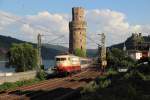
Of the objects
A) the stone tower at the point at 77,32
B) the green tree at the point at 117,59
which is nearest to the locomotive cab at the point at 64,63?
the green tree at the point at 117,59

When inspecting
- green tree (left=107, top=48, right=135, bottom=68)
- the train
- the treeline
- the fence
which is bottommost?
the treeline

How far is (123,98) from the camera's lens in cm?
2219

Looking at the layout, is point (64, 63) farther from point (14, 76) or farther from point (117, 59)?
point (117, 59)

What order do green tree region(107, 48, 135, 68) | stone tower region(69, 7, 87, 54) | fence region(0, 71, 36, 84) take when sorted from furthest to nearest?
1. stone tower region(69, 7, 87, 54)
2. green tree region(107, 48, 135, 68)
3. fence region(0, 71, 36, 84)

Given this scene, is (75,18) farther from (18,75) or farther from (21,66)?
(18,75)

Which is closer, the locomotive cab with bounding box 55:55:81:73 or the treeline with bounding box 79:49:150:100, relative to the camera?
the treeline with bounding box 79:49:150:100

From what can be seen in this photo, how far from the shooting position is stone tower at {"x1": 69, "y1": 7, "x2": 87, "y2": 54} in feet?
424

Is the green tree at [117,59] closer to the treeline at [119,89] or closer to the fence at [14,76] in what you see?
the fence at [14,76]

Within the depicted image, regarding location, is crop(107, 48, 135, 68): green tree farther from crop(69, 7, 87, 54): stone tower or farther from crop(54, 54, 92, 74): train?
crop(69, 7, 87, 54): stone tower

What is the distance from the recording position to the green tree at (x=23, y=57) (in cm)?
8331

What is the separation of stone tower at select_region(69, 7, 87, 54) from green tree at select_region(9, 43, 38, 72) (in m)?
37.2

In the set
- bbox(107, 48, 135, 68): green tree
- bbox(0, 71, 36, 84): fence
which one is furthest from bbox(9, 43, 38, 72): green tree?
bbox(0, 71, 36, 84): fence

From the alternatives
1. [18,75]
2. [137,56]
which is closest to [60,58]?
[18,75]

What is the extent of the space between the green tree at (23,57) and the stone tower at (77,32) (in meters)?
37.2
